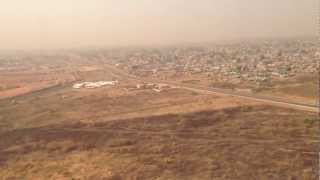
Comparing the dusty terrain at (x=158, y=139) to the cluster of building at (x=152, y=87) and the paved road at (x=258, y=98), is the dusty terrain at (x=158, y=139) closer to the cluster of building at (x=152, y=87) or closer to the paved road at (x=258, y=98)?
the paved road at (x=258, y=98)

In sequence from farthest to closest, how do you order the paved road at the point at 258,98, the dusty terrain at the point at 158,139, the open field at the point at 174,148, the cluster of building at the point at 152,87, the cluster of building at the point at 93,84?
the cluster of building at the point at 93,84 < the cluster of building at the point at 152,87 < the paved road at the point at 258,98 < the dusty terrain at the point at 158,139 < the open field at the point at 174,148

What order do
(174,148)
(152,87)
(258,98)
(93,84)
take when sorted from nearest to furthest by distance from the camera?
1. (174,148)
2. (258,98)
3. (152,87)
4. (93,84)

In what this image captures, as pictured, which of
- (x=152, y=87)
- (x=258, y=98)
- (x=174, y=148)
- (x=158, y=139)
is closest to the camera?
(x=174, y=148)

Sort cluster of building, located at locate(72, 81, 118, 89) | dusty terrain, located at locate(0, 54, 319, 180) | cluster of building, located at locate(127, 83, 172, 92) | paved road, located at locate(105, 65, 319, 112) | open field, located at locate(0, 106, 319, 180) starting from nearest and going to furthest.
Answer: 1. open field, located at locate(0, 106, 319, 180)
2. dusty terrain, located at locate(0, 54, 319, 180)
3. paved road, located at locate(105, 65, 319, 112)
4. cluster of building, located at locate(127, 83, 172, 92)
5. cluster of building, located at locate(72, 81, 118, 89)

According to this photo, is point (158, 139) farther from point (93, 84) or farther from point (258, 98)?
point (93, 84)

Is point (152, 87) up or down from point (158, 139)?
up

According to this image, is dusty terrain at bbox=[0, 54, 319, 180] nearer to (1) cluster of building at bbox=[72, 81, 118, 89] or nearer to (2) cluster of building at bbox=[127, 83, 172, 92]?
(2) cluster of building at bbox=[127, 83, 172, 92]

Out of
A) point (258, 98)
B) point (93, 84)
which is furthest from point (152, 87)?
point (258, 98)

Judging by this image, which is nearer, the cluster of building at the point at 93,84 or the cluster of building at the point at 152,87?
the cluster of building at the point at 152,87

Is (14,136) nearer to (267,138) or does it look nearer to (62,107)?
(62,107)

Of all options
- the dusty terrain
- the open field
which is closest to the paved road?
the dusty terrain

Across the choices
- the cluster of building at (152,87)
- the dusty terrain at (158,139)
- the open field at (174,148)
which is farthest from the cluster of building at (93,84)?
the open field at (174,148)

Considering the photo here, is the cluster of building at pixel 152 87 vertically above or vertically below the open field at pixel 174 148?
above
